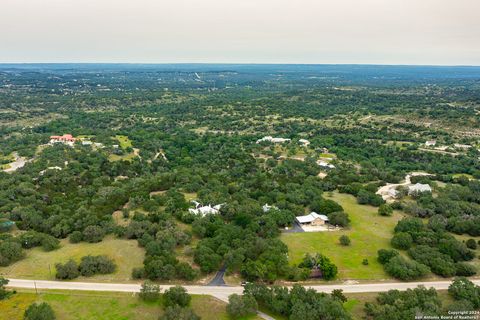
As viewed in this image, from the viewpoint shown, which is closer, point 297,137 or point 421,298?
point 421,298

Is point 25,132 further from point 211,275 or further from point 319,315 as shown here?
point 319,315

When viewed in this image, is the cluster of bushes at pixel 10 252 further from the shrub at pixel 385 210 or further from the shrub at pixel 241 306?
the shrub at pixel 385 210

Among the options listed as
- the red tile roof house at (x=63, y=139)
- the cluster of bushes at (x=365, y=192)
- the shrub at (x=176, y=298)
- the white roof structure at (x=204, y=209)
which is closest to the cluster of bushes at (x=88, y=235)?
the white roof structure at (x=204, y=209)

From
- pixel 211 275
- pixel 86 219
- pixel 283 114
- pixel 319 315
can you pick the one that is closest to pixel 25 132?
pixel 86 219

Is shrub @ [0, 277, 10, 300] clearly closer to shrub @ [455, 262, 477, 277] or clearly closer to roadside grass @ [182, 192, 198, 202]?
→ roadside grass @ [182, 192, 198, 202]

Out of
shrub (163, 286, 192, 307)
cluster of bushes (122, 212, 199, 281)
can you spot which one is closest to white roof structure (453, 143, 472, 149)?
cluster of bushes (122, 212, 199, 281)

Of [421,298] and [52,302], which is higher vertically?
[421,298]

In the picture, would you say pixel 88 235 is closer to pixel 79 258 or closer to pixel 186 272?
pixel 79 258
